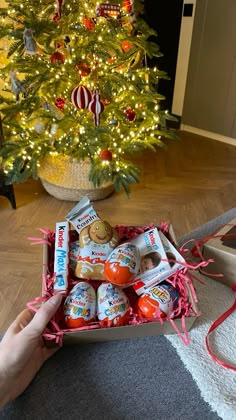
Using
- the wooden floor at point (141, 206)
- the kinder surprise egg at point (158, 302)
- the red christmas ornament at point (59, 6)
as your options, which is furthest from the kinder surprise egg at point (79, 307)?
the red christmas ornament at point (59, 6)

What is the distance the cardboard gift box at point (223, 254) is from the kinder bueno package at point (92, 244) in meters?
0.29

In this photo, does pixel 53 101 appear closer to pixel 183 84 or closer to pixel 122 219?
pixel 122 219

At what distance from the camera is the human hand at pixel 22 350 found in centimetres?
62

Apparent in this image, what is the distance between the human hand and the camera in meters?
0.62

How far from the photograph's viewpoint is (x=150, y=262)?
84 centimetres

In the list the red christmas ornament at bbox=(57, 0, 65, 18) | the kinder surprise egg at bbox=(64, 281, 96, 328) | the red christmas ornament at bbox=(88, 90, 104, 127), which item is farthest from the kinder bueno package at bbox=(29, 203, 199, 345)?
the red christmas ornament at bbox=(57, 0, 65, 18)

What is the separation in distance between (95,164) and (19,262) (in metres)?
0.59

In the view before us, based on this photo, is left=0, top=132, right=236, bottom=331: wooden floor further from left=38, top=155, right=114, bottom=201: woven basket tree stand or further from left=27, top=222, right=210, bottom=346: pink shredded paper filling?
left=27, top=222, right=210, bottom=346: pink shredded paper filling

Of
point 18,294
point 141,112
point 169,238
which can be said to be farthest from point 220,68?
point 18,294

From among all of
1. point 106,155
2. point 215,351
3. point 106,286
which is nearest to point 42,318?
point 106,286

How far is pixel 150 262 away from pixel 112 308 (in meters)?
0.17

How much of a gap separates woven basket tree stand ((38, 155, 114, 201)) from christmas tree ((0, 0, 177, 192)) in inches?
3.1

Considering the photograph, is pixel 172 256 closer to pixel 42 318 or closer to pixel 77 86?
pixel 42 318

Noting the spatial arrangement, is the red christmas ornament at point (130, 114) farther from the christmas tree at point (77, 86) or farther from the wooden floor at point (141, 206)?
the wooden floor at point (141, 206)
